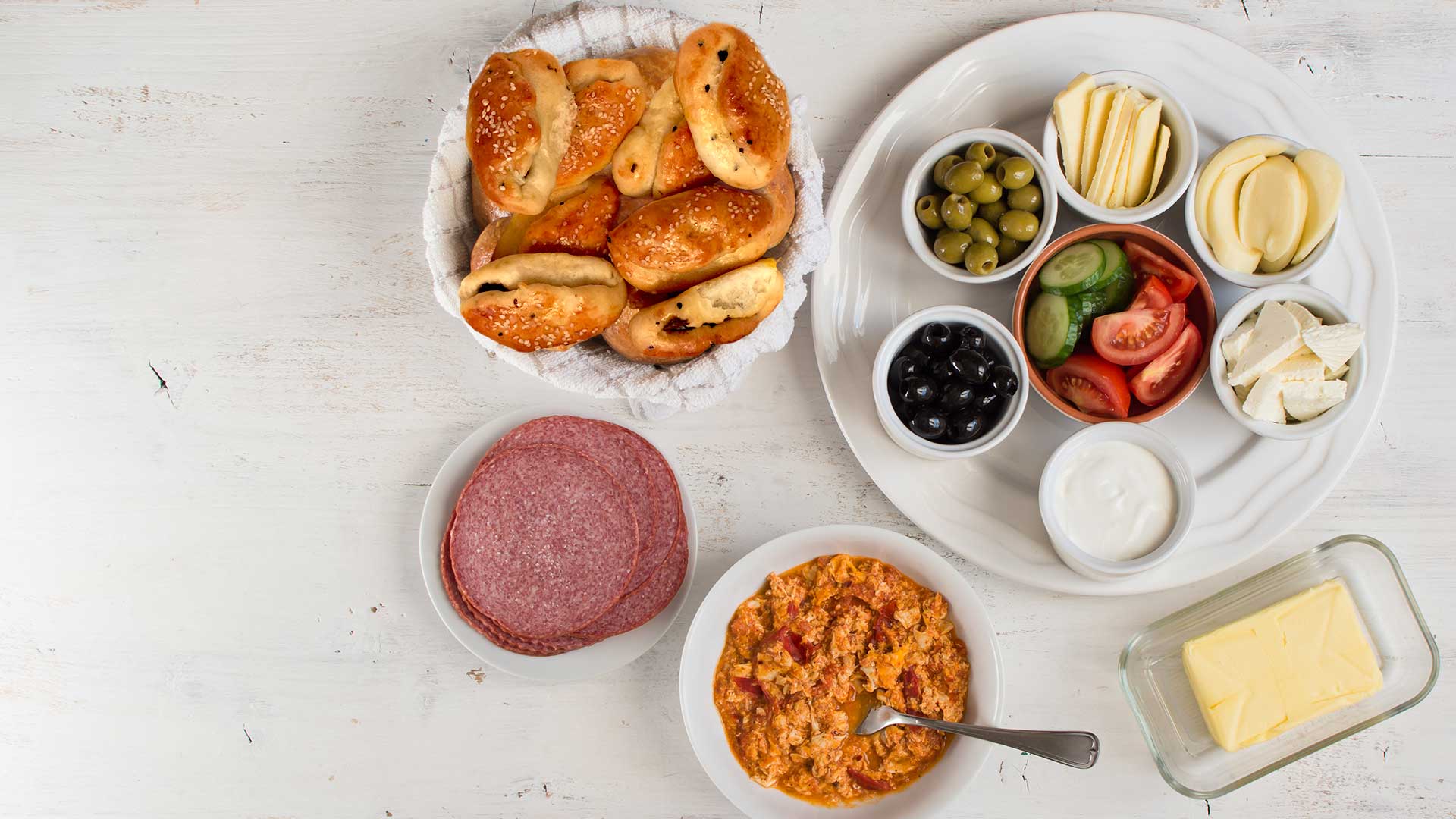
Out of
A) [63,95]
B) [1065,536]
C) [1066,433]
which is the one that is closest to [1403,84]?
[1066,433]

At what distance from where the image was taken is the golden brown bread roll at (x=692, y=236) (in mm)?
1111

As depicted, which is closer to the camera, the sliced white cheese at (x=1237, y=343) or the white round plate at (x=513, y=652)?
the sliced white cheese at (x=1237, y=343)

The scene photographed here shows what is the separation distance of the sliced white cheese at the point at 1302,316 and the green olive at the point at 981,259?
0.47 m

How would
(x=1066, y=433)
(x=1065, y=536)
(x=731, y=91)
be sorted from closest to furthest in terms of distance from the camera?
(x=731, y=91) < (x=1065, y=536) < (x=1066, y=433)

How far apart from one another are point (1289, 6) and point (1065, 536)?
1.05 meters

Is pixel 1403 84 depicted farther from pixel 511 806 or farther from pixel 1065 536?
pixel 511 806

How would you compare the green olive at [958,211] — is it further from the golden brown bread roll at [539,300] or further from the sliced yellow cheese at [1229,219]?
the golden brown bread roll at [539,300]

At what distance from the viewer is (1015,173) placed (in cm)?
132

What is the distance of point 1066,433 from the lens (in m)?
1.47

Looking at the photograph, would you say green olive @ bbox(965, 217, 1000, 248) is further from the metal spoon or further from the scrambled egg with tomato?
the metal spoon

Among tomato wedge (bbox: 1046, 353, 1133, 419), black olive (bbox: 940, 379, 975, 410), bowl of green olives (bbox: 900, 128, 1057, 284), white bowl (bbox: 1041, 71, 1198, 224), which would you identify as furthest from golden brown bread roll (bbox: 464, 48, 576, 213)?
tomato wedge (bbox: 1046, 353, 1133, 419)

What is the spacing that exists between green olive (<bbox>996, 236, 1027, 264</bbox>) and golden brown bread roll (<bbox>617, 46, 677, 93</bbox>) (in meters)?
0.58

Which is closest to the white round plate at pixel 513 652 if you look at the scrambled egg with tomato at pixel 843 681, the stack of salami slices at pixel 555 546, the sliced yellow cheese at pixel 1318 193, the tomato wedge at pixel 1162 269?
the stack of salami slices at pixel 555 546

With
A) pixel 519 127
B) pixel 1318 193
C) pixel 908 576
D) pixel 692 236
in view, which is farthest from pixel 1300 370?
pixel 519 127
